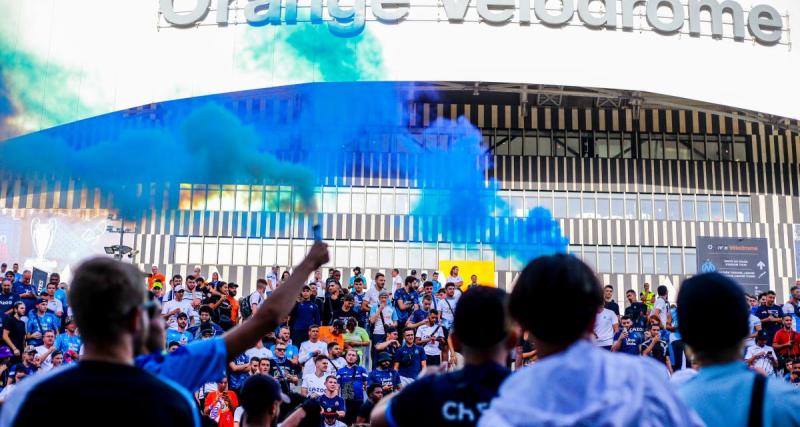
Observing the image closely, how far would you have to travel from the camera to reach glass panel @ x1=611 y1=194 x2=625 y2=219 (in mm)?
37281

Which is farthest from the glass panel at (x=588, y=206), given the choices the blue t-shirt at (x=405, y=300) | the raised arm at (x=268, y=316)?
the raised arm at (x=268, y=316)

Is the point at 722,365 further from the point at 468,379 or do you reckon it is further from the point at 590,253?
the point at 590,253

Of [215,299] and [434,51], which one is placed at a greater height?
[434,51]

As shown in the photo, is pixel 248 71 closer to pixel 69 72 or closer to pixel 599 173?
pixel 69 72

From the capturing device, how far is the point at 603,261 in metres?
37.0

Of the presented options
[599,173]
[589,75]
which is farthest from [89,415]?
[599,173]

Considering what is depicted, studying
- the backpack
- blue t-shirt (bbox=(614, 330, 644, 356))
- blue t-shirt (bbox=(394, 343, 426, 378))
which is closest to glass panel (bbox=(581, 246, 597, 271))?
blue t-shirt (bbox=(614, 330, 644, 356))

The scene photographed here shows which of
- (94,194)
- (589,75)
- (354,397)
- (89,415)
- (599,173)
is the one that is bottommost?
(354,397)

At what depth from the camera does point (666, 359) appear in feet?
49.2

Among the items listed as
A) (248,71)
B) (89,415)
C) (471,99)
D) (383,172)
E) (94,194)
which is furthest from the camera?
(383,172)

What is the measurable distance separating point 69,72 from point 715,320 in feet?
87.8

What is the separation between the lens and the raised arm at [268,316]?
312 cm

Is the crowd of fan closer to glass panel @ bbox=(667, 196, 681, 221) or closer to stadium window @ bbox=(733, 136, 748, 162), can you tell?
glass panel @ bbox=(667, 196, 681, 221)

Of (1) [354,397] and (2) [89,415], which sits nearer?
(2) [89,415]
